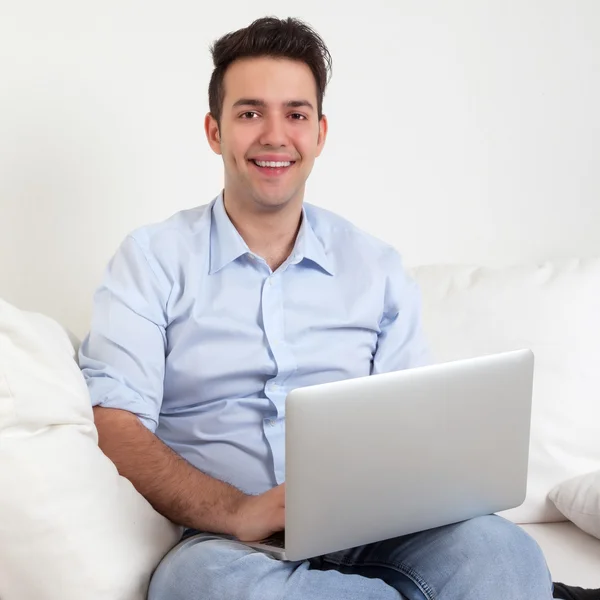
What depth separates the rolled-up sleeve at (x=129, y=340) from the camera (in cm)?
171

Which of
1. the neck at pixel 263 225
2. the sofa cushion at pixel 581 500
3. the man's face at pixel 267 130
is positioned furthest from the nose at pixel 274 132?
the sofa cushion at pixel 581 500

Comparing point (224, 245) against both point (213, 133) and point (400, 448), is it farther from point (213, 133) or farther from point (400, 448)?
point (400, 448)

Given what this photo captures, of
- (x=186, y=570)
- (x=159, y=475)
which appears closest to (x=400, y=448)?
(x=186, y=570)

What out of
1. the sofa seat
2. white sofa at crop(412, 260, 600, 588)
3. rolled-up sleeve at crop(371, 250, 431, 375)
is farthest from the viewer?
white sofa at crop(412, 260, 600, 588)

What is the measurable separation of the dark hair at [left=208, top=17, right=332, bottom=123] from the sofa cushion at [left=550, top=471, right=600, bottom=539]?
0.98 m

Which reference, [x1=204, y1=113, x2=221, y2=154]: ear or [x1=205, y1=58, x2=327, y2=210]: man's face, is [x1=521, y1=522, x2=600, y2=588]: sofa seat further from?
[x1=204, y1=113, x2=221, y2=154]: ear

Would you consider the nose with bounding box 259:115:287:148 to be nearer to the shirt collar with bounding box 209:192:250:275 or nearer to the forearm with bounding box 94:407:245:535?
the shirt collar with bounding box 209:192:250:275

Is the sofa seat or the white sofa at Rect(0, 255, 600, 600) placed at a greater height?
the white sofa at Rect(0, 255, 600, 600)

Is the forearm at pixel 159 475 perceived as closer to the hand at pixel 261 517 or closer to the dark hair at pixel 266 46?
the hand at pixel 261 517

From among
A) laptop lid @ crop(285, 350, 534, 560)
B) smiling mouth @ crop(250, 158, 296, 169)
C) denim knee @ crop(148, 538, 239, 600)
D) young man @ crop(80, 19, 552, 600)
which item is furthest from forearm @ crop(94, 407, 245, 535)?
smiling mouth @ crop(250, 158, 296, 169)

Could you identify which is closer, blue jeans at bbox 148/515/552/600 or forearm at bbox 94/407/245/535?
blue jeans at bbox 148/515/552/600

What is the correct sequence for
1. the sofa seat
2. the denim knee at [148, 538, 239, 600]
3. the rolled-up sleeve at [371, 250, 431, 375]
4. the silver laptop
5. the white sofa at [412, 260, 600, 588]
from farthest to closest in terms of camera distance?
the white sofa at [412, 260, 600, 588]
the rolled-up sleeve at [371, 250, 431, 375]
the sofa seat
the denim knee at [148, 538, 239, 600]
the silver laptop

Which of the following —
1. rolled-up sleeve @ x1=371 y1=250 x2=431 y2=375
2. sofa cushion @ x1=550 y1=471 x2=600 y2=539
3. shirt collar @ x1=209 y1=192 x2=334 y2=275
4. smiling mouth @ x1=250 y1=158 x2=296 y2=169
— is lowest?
sofa cushion @ x1=550 y1=471 x2=600 y2=539

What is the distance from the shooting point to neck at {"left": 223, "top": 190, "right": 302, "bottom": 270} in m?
1.93
